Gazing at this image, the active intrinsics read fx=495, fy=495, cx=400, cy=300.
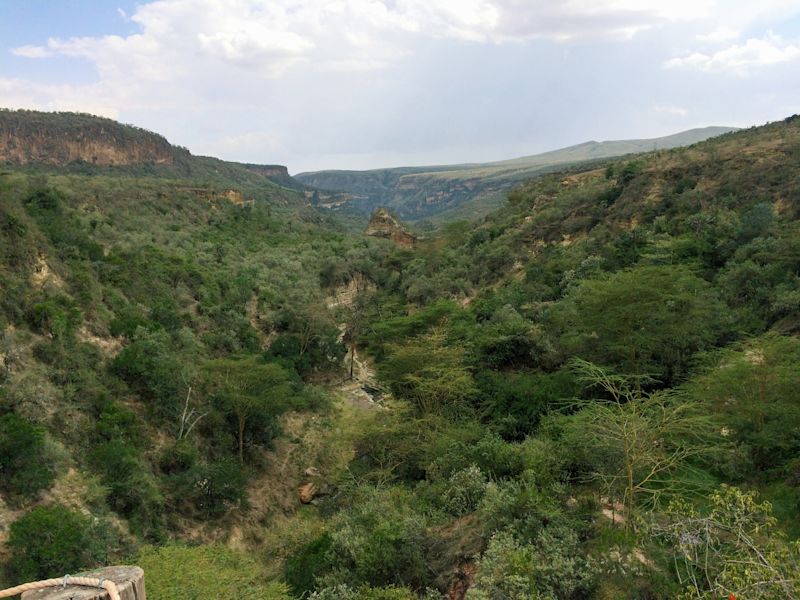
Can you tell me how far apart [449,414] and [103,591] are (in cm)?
1414

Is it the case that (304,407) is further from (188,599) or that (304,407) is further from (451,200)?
(451,200)

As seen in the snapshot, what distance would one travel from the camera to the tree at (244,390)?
18.0m

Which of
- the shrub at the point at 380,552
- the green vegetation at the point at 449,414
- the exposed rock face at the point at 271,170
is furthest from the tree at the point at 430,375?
the exposed rock face at the point at 271,170

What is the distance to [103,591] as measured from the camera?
1851 mm

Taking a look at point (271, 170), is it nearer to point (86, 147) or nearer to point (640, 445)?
point (86, 147)

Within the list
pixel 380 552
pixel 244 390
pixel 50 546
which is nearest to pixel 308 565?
pixel 380 552

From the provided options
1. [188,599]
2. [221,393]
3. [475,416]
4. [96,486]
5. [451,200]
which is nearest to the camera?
[188,599]

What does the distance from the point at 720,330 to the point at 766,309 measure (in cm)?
247

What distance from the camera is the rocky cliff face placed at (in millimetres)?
73562

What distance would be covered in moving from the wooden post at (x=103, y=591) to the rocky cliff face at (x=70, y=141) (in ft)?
295

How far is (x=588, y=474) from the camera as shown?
9055 mm

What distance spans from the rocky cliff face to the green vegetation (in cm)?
5843

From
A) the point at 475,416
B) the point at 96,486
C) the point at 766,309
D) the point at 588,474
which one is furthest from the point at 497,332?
the point at 96,486

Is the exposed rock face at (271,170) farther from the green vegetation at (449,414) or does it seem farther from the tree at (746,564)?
the tree at (746,564)
